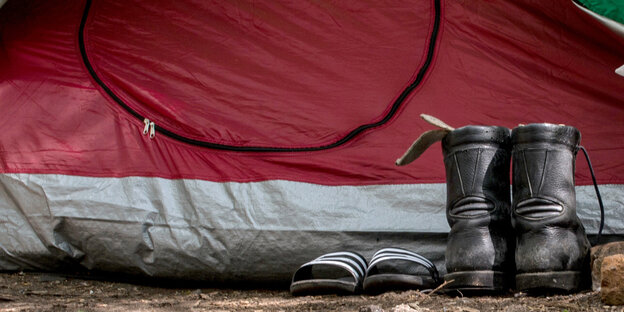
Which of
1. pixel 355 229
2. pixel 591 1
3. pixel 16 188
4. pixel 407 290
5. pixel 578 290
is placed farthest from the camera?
pixel 16 188

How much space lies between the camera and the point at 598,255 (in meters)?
1.29

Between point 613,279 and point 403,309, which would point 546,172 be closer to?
point 613,279

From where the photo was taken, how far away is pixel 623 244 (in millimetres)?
1311

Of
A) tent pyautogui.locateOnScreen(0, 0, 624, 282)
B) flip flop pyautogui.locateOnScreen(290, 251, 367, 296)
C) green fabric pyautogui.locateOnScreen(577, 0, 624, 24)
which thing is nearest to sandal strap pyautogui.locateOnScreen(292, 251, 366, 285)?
flip flop pyautogui.locateOnScreen(290, 251, 367, 296)

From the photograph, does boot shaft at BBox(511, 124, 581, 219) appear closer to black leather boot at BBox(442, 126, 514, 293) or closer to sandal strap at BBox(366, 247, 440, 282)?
black leather boot at BBox(442, 126, 514, 293)

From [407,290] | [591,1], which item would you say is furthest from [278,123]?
[591,1]

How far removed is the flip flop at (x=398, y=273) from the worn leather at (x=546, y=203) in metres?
0.21

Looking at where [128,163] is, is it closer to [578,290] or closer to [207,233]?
[207,233]

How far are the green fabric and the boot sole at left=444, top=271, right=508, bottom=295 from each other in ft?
2.30

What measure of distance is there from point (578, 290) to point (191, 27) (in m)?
1.20

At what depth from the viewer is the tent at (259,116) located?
1.75 metres

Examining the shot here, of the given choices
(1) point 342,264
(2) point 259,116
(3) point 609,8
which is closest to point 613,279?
(1) point 342,264

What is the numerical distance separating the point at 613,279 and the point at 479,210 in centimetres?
29

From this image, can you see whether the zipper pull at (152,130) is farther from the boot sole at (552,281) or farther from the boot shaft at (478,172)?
the boot sole at (552,281)
